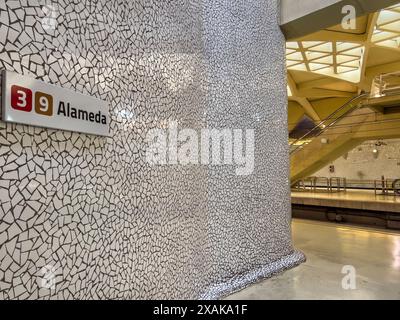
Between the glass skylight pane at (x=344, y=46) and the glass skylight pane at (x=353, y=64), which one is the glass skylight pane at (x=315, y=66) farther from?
the glass skylight pane at (x=344, y=46)

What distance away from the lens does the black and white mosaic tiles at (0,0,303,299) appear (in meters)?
1.47

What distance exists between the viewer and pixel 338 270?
3.42 meters

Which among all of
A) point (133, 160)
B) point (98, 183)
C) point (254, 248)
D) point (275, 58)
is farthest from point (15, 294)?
point (275, 58)

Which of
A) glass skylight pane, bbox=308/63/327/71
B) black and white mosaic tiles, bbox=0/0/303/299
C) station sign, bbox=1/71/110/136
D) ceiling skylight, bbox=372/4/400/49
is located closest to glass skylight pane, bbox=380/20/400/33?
ceiling skylight, bbox=372/4/400/49

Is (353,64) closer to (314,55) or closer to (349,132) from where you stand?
(314,55)

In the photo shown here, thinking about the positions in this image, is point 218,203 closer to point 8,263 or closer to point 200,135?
point 200,135

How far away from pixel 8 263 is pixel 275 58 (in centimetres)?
353

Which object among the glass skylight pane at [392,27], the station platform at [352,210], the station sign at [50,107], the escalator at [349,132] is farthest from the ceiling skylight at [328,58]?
the station sign at [50,107]

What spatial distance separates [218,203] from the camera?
2.85 m

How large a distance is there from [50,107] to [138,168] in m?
0.74

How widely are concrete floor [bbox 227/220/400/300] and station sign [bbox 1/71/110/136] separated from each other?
1.98 meters

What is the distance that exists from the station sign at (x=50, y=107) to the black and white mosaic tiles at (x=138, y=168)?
54mm

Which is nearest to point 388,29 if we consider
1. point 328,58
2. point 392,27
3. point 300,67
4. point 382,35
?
point 392,27

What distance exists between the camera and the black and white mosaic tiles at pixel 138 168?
1.47 m
